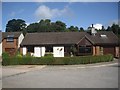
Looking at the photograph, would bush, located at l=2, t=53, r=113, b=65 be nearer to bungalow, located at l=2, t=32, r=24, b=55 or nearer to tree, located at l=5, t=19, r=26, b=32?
bungalow, located at l=2, t=32, r=24, b=55

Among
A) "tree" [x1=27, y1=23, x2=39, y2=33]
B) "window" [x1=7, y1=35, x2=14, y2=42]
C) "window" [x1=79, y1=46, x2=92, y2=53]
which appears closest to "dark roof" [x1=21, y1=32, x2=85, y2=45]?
"window" [x1=79, y1=46, x2=92, y2=53]

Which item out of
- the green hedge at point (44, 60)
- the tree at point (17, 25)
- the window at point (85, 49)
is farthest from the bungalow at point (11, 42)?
the tree at point (17, 25)

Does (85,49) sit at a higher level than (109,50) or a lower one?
higher

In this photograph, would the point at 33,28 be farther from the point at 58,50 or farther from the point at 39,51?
the point at 58,50

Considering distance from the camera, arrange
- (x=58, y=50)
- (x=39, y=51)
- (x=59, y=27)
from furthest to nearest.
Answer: (x=59, y=27) → (x=39, y=51) → (x=58, y=50)

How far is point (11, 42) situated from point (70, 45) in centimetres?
1205

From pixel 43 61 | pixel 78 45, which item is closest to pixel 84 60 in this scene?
pixel 43 61

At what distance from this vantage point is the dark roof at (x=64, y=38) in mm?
52406

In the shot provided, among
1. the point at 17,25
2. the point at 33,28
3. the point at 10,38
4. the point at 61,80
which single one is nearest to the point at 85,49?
the point at 10,38

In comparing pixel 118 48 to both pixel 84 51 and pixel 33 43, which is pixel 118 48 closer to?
pixel 84 51

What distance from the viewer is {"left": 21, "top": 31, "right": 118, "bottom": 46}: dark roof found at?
2063 inches

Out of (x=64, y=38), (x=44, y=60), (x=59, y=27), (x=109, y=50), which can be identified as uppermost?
(x=59, y=27)

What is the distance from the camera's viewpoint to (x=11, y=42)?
54219 mm

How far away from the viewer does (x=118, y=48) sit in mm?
52375
